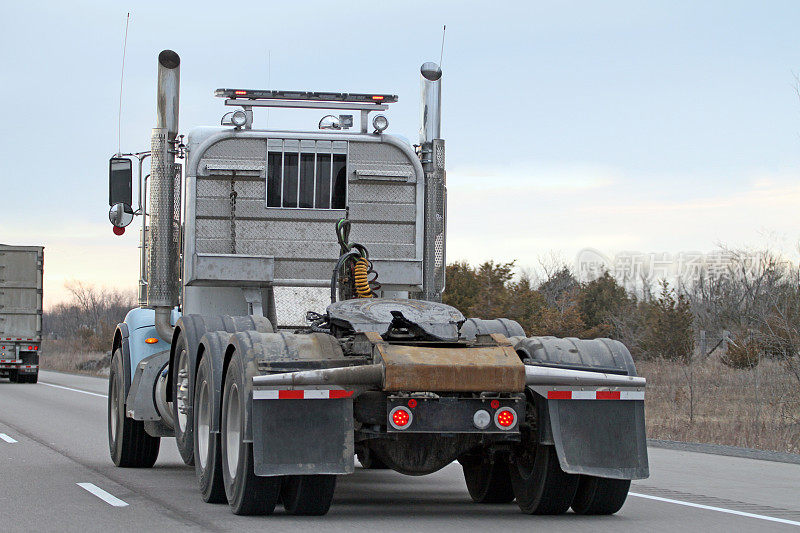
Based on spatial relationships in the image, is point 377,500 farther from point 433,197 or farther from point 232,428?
point 433,197

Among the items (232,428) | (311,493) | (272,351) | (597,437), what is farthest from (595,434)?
(232,428)

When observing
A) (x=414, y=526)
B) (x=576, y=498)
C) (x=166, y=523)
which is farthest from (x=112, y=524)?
(x=576, y=498)

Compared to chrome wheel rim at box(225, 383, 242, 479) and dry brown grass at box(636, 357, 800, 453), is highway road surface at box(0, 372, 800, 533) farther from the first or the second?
dry brown grass at box(636, 357, 800, 453)

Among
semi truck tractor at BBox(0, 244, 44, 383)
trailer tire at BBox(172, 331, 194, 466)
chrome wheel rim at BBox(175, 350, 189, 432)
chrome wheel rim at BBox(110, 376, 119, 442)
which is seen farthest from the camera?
semi truck tractor at BBox(0, 244, 44, 383)

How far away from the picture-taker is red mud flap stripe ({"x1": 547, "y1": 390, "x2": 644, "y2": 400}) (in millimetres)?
8336

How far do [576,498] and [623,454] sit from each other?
797mm

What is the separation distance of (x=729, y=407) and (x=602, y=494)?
56.9 ft

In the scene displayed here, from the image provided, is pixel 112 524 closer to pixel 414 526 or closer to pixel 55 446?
pixel 414 526

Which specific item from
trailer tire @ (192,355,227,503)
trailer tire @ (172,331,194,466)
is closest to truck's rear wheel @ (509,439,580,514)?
trailer tire @ (192,355,227,503)

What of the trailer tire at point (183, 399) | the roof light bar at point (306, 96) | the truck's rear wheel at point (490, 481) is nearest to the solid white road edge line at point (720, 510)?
the truck's rear wheel at point (490, 481)

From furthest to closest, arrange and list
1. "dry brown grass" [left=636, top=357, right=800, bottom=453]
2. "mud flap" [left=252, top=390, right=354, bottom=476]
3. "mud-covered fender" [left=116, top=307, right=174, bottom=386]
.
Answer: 1. "dry brown grass" [left=636, top=357, right=800, bottom=453]
2. "mud-covered fender" [left=116, top=307, right=174, bottom=386]
3. "mud flap" [left=252, top=390, right=354, bottom=476]

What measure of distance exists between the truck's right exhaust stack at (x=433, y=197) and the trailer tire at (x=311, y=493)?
12.4ft

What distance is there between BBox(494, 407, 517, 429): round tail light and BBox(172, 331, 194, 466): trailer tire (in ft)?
9.72

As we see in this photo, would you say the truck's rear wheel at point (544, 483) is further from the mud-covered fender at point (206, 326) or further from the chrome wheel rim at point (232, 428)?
the mud-covered fender at point (206, 326)
